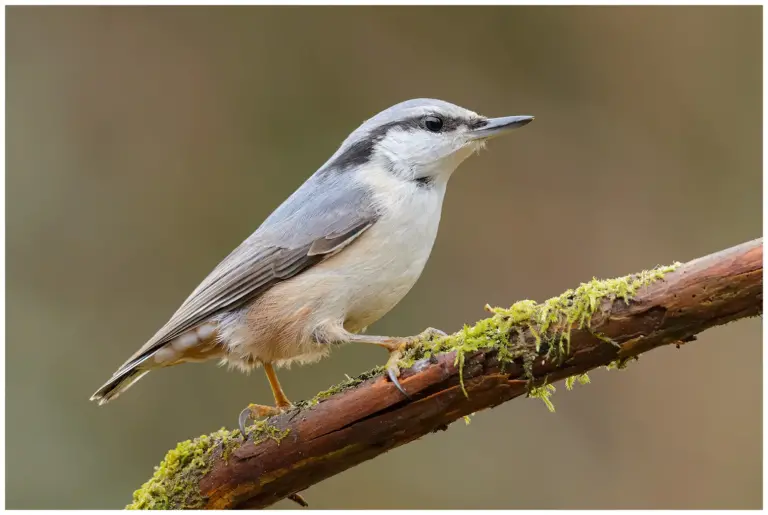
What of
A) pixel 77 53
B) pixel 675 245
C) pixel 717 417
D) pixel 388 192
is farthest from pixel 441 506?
pixel 77 53

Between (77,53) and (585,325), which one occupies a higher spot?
(77,53)

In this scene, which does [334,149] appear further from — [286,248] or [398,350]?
[398,350]

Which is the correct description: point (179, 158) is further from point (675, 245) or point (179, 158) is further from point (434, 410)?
point (434, 410)

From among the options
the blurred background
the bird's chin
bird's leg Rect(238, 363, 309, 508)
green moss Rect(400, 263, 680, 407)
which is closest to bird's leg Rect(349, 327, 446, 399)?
green moss Rect(400, 263, 680, 407)

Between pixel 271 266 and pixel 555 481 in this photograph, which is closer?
pixel 271 266

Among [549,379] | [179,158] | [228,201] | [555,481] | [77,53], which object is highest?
[77,53]

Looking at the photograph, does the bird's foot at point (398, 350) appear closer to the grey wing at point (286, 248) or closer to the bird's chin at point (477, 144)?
the grey wing at point (286, 248)

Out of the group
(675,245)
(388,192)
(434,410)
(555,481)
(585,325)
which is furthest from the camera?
(675,245)

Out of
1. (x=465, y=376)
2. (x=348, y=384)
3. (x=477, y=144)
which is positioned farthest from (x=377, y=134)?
(x=465, y=376)
